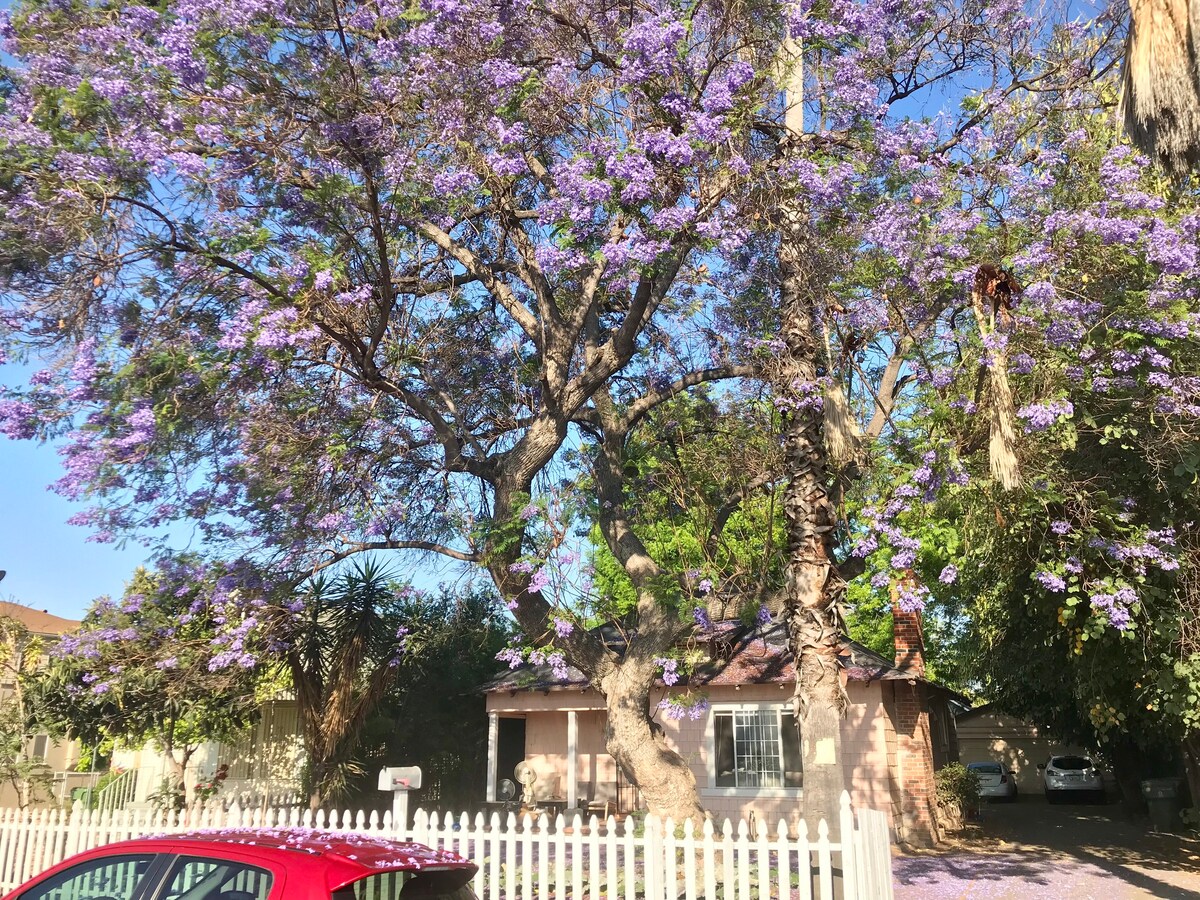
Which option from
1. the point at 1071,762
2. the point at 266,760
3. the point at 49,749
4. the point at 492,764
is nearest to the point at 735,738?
the point at 492,764

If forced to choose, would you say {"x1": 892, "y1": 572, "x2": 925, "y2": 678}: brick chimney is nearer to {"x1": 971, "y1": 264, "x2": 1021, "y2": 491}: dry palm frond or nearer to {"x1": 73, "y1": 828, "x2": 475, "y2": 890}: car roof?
{"x1": 971, "y1": 264, "x2": 1021, "y2": 491}: dry palm frond

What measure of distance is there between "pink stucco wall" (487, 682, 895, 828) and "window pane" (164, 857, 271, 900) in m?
11.9

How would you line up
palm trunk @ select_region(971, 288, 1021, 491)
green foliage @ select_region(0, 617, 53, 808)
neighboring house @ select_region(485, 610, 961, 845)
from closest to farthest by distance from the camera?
palm trunk @ select_region(971, 288, 1021, 491)
green foliage @ select_region(0, 617, 53, 808)
neighboring house @ select_region(485, 610, 961, 845)

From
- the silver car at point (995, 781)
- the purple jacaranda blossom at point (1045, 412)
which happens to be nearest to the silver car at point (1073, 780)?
the silver car at point (995, 781)

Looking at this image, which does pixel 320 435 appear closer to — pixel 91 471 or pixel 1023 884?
pixel 91 471

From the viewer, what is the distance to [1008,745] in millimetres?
37281

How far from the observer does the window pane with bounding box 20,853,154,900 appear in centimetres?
480

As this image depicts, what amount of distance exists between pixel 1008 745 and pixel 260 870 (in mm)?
38895

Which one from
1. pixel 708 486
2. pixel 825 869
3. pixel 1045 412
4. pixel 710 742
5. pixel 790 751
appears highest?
pixel 708 486

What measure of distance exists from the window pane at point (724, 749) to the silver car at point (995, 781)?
17.7 m

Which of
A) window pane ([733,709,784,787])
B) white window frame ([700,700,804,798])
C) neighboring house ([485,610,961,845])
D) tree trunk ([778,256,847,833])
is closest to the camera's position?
tree trunk ([778,256,847,833])

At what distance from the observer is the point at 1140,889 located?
1250cm

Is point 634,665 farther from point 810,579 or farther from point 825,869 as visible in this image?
point 825,869

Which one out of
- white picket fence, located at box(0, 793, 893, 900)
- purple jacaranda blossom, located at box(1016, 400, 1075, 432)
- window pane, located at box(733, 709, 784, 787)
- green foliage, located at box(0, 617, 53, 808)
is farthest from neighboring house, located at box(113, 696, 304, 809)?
purple jacaranda blossom, located at box(1016, 400, 1075, 432)
